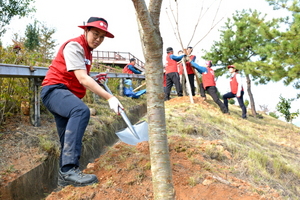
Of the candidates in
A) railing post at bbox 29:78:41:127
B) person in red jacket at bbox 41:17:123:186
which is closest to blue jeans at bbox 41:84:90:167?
person in red jacket at bbox 41:17:123:186

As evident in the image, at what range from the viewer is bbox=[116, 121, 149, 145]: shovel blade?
3.50 meters

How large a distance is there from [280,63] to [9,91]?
32.3ft

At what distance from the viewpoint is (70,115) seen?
98.9 inches

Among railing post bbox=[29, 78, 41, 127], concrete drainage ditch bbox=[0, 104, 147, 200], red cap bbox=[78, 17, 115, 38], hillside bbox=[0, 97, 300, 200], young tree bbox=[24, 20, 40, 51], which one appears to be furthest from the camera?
young tree bbox=[24, 20, 40, 51]

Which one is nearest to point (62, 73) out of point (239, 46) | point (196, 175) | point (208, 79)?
point (196, 175)

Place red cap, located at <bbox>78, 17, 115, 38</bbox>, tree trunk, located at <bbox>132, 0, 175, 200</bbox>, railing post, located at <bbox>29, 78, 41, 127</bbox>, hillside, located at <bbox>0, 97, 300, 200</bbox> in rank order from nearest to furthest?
tree trunk, located at <bbox>132, 0, 175, 200</bbox>, hillside, located at <bbox>0, 97, 300, 200</bbox>, red cap, located at <bbox>78, 17, 115, 38</bbox>, railing post, located at <bbox>29, 78, 41, 127</bbox>

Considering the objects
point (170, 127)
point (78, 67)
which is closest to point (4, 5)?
point (170, 127)

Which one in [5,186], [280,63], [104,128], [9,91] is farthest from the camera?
[280,63]

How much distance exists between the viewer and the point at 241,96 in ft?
30.4

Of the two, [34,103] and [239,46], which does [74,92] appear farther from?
[239,46]

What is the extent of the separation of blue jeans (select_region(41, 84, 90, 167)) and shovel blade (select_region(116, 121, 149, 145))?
97 cm

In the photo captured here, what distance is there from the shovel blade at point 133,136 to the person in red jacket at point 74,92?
3.05 feet

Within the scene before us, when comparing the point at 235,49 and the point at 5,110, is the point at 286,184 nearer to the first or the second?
the point at 5,110

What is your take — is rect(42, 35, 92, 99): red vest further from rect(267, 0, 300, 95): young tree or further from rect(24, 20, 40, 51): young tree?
rect(24, 20, 40, 51): young tree
